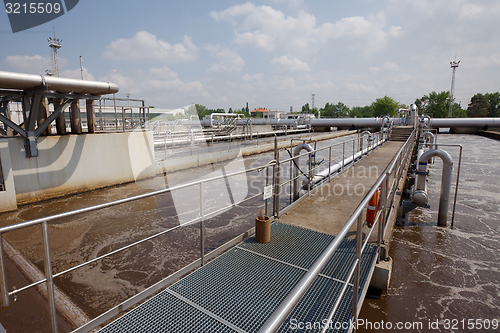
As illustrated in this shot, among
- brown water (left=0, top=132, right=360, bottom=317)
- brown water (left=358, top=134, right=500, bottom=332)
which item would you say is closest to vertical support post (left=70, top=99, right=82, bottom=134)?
brown water (left=0, top=132, right=360, bottom=317)

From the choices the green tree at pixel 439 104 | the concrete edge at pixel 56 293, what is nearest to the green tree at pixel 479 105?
the green tree at pixel 439 104

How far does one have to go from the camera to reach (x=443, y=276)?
461cm

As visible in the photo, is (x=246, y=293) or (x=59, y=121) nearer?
(x=246, y=293)

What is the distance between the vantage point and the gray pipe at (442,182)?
6.15m

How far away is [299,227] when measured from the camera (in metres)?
4.44

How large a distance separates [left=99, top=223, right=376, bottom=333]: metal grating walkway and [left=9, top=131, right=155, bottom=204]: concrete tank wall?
289 inches

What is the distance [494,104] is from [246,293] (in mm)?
99159

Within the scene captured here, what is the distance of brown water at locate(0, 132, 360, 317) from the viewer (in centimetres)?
413

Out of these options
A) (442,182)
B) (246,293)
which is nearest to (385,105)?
(442,182)

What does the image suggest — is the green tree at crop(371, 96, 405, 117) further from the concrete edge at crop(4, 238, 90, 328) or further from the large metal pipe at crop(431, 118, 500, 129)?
the concrete edge at crop(4, 238, 90, 328)

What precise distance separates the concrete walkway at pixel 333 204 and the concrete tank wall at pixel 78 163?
712 cm

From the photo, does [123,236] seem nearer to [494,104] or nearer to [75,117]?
[75,117]

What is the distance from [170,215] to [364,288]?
538cm

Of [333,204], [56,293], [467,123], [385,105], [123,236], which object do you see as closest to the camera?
[56,293]
